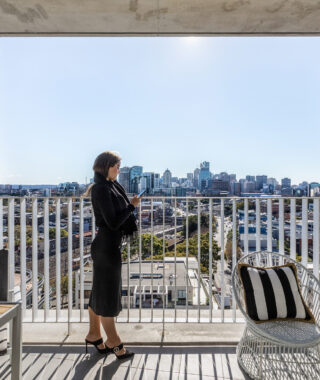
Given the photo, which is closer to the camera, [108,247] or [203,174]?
[108,247]

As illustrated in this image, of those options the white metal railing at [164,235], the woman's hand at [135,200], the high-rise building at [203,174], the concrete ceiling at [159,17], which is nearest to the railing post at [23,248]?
the white metal railing at [164,235]

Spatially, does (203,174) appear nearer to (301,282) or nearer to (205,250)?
(205,250)

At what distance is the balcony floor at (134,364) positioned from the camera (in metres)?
1.74

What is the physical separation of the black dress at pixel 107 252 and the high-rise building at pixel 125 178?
268 millimetres

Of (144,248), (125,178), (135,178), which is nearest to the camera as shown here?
(125,178)

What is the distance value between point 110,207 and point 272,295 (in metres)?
1.44

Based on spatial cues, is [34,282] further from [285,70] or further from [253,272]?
[285,70]

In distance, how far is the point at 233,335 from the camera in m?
2.24

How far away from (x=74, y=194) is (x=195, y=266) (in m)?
1.49

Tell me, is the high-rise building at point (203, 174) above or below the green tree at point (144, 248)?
above

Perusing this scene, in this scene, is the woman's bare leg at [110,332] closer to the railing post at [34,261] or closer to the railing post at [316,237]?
the railing post at [34,261]

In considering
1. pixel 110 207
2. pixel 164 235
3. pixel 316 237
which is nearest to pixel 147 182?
pixel 164 235

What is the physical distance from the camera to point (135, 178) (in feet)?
7.92

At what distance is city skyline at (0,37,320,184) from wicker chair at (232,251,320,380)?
3.59 feet
